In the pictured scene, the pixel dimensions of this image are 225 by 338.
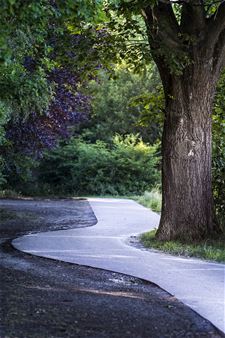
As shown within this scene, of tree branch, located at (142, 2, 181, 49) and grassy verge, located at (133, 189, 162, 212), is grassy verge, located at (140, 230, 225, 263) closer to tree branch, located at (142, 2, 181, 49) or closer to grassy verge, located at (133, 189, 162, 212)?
tree branch, located at (142, 2, 181, 49)

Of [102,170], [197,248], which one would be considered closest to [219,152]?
[197,248]

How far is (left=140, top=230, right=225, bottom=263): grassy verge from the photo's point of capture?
992 cm

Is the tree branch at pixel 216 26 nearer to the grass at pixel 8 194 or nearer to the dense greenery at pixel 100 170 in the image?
the grass at pixel 8 194

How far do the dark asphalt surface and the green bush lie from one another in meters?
20.2

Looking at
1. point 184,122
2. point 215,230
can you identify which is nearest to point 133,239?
point 215,230

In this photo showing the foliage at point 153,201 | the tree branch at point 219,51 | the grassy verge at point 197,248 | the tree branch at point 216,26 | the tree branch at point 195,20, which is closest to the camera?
the grassy verge at point 197,248

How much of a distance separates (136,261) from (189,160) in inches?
109

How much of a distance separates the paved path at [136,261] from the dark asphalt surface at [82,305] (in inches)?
9.8

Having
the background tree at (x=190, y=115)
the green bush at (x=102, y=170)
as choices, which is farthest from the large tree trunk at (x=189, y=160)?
the green bush at (x=102, y=170)

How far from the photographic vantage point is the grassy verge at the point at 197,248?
9922mm

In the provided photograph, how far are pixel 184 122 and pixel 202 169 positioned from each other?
3.37ft

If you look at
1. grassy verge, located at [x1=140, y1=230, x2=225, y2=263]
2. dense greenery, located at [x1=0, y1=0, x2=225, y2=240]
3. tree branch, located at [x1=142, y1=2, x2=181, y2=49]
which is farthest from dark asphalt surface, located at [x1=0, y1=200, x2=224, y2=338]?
tree branch, located at [x1=142, y1=2, x2=181, y2=49]

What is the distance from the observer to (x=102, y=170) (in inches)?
1185

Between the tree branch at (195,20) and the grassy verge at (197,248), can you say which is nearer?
the grassy verge at (197,248)
